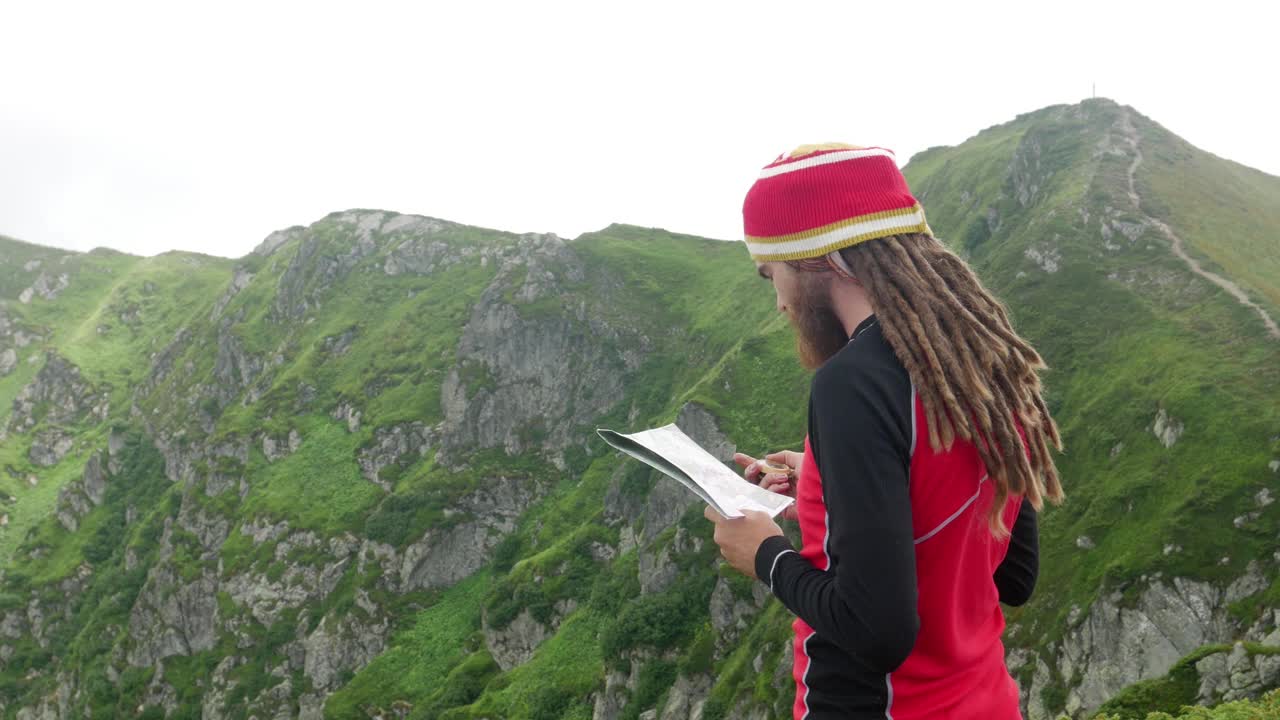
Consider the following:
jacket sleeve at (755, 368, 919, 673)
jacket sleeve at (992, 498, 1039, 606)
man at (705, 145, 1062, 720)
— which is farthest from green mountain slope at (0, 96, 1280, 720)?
jacket sleeve at (755, 368, 919, 673)

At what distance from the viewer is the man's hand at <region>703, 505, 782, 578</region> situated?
4191 mm

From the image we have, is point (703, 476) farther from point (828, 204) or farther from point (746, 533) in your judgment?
point (828, 204)

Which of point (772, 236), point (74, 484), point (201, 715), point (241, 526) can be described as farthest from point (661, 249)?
point (772, 236)

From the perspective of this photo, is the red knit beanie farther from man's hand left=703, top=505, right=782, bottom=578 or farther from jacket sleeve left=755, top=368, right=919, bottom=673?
man's hand left=703, top=505, right=782, bottom=578

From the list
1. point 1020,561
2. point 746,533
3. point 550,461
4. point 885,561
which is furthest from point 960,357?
point 550,461

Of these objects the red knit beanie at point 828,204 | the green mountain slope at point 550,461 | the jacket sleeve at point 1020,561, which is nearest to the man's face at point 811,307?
the red knit beanie at point 828,204

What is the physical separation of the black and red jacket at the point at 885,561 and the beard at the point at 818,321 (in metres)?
0.26

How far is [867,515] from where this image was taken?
3250mm

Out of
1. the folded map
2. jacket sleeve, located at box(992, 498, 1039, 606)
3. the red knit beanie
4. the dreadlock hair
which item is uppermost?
the red knit beanie

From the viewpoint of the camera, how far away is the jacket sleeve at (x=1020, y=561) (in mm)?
4652

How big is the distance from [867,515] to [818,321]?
51.4 inches

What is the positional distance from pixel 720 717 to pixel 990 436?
40434 mm

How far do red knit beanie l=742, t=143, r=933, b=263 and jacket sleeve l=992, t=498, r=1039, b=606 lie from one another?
2046mm

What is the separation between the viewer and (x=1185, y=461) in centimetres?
3284
